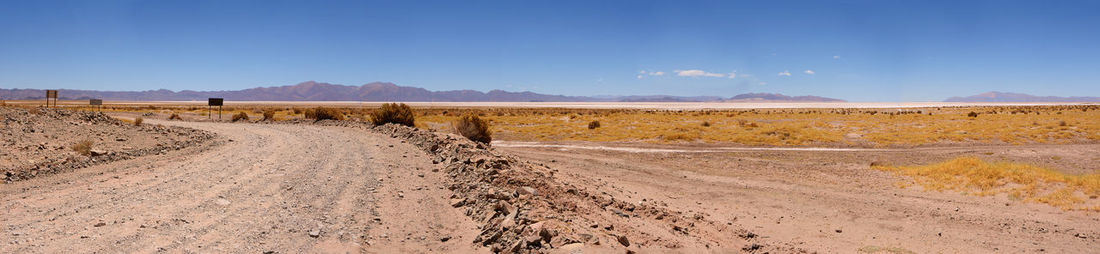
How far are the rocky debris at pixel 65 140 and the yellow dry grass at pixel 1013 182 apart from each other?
20677mm

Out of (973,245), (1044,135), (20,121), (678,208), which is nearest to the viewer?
(973,245)

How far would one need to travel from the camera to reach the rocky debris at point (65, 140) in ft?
38.3

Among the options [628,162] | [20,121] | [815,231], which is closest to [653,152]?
[628,162]

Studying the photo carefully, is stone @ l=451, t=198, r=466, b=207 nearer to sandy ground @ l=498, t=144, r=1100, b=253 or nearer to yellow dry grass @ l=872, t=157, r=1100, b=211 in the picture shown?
sandy ground @ l=498, t=144, r=1100, b=253

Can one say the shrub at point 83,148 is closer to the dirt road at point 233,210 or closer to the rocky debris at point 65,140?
the rocky debris at point 65,140

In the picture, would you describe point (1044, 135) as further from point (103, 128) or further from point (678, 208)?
point (103, 128)

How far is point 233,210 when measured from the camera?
7.82m

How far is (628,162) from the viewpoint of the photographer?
19672mm

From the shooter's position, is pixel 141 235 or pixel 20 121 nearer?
pixel 141 235

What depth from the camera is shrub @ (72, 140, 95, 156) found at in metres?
13.5

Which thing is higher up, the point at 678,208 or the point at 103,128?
the point at 103,128

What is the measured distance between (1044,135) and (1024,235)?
30236 mm

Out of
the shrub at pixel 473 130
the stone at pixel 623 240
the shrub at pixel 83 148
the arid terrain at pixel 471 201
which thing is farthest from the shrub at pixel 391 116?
the stone at pixel 623 240

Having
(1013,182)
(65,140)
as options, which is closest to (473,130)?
(65,140)
